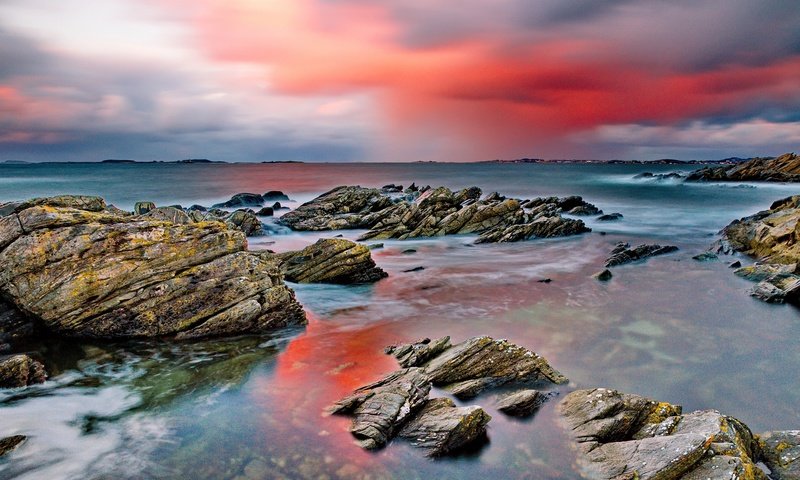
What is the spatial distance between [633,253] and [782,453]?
19346 millimetres

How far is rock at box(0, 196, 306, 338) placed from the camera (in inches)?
461

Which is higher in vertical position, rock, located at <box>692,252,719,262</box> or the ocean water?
rock, located at <box>692,252,719,262</box>

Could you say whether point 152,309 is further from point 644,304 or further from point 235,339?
point 644,304

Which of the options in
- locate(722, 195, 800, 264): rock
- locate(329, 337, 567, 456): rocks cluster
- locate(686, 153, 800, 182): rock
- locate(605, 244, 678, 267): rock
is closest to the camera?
locate(329, 337, 567, 456): rocks cluster

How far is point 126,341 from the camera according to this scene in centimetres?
1220

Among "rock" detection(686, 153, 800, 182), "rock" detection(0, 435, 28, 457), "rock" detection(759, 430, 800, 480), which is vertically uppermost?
"rock" detection(686, 153, 800, 182)

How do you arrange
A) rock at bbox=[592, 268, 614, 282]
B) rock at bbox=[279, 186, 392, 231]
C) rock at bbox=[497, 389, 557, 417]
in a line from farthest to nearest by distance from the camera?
rock at bbox=[279, 186, 392, 231]
rock at bbox=[592, 268, 614, 282]
rock at bbox=[497, 389, 557, 417]

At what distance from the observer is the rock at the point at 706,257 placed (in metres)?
24.3

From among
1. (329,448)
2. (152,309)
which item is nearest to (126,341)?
(152,309)

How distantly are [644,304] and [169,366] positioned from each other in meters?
16.0

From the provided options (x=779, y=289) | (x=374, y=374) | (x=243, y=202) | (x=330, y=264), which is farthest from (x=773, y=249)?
(x=243, y=202)

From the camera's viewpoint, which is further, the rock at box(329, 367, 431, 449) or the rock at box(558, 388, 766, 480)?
the rock at box(329, 367, 431, 449)

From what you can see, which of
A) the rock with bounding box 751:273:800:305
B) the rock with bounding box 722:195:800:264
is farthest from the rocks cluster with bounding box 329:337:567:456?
the rock with bounding box 722:195:800:264

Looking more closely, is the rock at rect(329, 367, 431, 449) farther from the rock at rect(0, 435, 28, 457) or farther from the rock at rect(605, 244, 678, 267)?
the rock at rect(605, 244, 678, 267)
